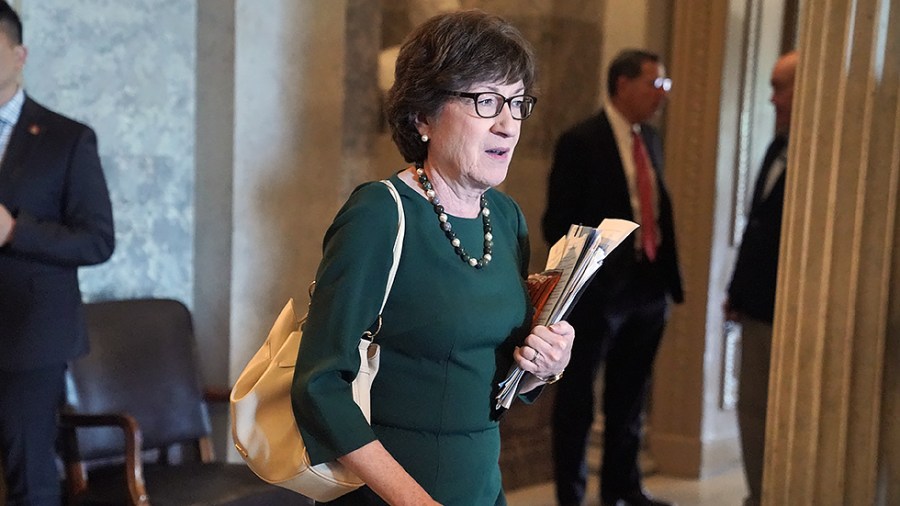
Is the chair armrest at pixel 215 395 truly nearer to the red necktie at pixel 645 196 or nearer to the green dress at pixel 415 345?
the red necktie at pixel 645 196

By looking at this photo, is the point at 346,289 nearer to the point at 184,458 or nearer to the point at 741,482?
the point at 184,458

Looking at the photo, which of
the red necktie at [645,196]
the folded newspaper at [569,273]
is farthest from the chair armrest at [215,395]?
the folded newspaper at [569,273]

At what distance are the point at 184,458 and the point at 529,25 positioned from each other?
272 centimetres

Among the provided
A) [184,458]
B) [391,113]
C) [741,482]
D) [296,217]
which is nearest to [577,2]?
[296,217]

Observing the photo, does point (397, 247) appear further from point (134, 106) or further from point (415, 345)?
point (134, 106)

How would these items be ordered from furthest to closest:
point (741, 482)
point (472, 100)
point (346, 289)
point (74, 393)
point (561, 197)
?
point (741, 482)
point (561, 197)
point (74, 393)
point (472, 100)
point (346, 289)

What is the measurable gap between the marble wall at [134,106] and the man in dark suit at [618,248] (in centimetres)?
143

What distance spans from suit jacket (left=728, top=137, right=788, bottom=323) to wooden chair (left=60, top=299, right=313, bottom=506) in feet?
6.06

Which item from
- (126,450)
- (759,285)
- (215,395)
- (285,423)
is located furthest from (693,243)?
(285,423)

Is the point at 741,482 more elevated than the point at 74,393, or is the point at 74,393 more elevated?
the point at 74,393

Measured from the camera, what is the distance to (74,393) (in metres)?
3.34

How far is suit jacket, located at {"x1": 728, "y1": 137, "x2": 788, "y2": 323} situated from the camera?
402 centimetres

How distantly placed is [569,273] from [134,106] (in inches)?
93.9

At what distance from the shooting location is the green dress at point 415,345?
1549mm
